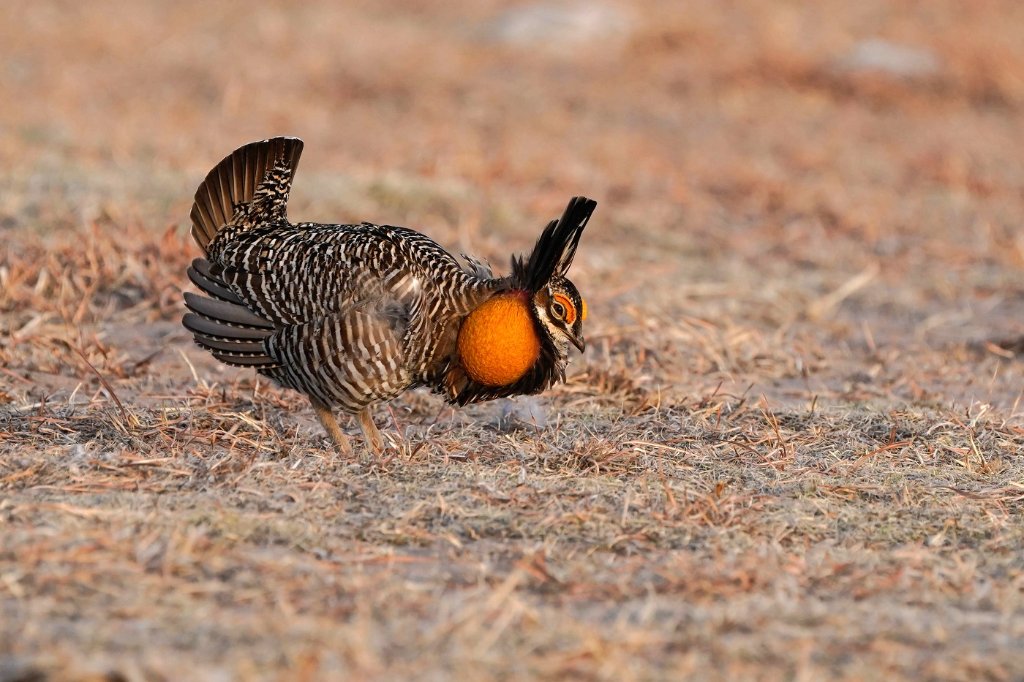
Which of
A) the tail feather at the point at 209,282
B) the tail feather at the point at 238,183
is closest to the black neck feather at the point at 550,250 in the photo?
the tail feather at the point at 209,282

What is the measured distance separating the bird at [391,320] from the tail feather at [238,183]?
0.48 meters

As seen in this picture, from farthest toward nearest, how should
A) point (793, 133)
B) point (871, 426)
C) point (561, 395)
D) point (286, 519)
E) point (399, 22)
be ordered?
point (399, 22) → point (793, 133) → point (561, 395) → point (871, 426) → point (286, 519)

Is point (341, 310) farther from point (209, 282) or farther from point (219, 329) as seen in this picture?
point (209, 282)

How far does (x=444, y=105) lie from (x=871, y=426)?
7792mm

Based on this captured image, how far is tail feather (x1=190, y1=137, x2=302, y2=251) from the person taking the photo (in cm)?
507

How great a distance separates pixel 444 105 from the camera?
1217 centimetres

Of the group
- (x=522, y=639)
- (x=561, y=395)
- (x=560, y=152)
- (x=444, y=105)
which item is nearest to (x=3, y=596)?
(x=522, y=639)

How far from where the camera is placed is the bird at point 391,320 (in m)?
4.32

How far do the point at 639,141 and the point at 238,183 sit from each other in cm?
672

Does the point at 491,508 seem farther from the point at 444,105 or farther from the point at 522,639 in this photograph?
the point at 444,105

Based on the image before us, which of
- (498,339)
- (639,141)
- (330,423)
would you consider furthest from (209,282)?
(639,141)

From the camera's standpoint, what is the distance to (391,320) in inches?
170

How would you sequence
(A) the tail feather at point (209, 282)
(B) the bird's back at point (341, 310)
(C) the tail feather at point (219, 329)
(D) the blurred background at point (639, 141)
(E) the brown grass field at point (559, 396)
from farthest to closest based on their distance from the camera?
(D) the blurred background at point (639, 141)
(A) the tail feather at point (209, 282)
(C) the tail feather at point (219, 329)
(B) the bird's back at point (341, 310)
(E) the brown grass field at point (559, 396)

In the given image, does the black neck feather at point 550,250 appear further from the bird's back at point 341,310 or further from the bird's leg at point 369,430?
the bird's leg at point 369,430
